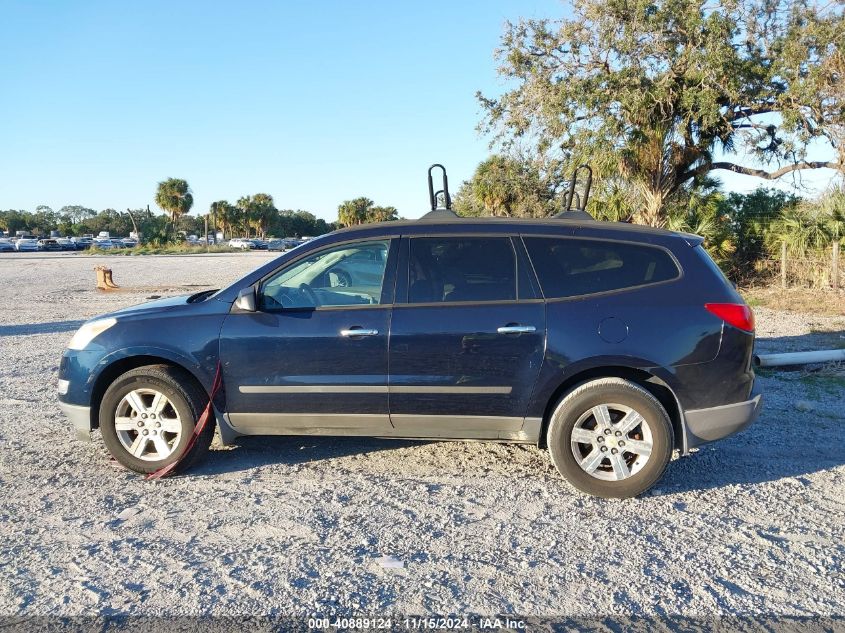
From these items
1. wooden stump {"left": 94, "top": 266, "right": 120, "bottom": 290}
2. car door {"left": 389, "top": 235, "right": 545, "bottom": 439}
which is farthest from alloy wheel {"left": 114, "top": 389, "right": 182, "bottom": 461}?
wooden stump {"left": 94, "top": 266, "right": 120, "bottom": 290}

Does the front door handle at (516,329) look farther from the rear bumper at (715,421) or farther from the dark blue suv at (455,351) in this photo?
the rear bumper at (715,421)

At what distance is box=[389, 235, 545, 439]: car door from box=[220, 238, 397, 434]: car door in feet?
0.47

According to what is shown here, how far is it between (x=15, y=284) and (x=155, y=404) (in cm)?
2195

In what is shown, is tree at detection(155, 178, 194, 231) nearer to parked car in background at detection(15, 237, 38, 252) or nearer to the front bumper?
parked car in background at detection(15, 237, 38, 252)

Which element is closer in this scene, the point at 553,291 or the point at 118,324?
the point at 553,291

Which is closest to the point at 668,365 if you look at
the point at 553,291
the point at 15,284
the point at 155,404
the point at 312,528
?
the point at 553,291

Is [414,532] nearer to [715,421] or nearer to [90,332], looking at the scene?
[715,421]

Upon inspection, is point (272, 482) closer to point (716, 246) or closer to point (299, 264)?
point (299, 264)

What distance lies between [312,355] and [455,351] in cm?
98

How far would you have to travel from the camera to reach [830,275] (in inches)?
615

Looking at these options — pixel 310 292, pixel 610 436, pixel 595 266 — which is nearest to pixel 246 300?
pixel 310 292

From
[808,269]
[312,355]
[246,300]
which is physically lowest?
[808,269]

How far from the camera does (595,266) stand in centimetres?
455

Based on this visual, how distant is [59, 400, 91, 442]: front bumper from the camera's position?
15.9 ft
